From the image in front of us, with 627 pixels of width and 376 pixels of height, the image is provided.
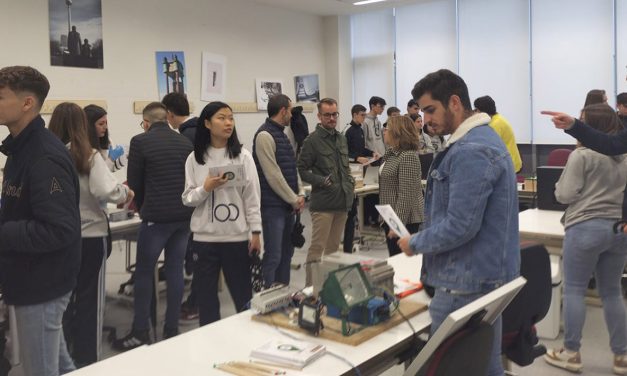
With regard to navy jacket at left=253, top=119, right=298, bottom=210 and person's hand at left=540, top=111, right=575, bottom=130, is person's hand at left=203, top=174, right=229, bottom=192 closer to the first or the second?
navy jacket at left=253, top=119, right=298, bottom=210

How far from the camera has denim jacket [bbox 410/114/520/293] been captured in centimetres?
185

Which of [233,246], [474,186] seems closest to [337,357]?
[474,186]

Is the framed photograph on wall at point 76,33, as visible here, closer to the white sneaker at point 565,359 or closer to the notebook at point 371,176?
the notebook at point 371,176

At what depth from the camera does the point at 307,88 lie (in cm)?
935

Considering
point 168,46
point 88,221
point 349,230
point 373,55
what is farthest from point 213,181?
point 373,55

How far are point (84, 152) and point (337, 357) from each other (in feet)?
5.70

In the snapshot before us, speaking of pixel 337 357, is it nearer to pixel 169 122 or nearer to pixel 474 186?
pixel 474 186

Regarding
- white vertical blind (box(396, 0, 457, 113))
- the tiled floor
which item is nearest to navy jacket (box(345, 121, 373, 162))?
white vertical blind (box(396, 0, 457, 113))

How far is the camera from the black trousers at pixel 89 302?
3.07 meters

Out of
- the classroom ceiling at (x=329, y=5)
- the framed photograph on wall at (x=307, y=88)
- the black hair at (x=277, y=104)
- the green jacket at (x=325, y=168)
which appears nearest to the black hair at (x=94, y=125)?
the black hair at (x=277, y=104)

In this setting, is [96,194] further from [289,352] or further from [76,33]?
[76,33]

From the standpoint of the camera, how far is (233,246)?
2.98 m

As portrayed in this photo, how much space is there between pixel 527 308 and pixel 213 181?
1.50 metres

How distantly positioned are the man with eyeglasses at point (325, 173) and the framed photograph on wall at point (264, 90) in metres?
3.87
